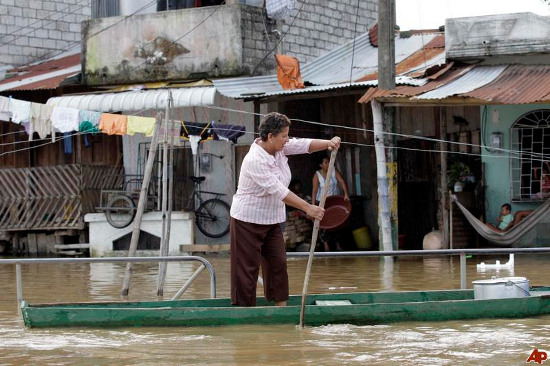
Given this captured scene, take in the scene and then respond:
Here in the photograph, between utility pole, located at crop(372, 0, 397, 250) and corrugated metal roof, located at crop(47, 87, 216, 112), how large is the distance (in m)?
3.05

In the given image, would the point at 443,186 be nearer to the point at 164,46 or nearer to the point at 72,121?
the point at 164,46

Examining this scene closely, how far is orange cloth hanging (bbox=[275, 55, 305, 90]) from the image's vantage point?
61.2 feet

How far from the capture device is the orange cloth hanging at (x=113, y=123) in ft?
51.8

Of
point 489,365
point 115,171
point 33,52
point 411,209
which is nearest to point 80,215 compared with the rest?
point 115,171

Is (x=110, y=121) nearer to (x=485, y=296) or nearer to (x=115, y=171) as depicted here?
(x=115, y=171)

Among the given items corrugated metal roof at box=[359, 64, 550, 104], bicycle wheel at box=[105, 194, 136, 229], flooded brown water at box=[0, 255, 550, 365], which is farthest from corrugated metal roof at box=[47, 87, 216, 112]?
flooded brown water at box=[0, 255, 550, 365]

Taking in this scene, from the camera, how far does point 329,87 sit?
17312 mm

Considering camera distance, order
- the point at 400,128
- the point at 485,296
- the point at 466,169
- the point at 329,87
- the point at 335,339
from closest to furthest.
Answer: the point at 335,339 → the point at 485,296 → the point at 329,87 → the point at 466,169 → the point at 400,128

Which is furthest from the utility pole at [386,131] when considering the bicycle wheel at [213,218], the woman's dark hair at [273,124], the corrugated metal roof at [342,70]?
the woman's dark hair at [273,124]

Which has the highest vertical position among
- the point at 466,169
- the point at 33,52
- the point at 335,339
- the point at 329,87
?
the point at 33,52

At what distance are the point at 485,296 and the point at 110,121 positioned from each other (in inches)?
324

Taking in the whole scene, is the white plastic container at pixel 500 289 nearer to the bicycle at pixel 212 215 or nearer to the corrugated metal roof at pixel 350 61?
the corrugated metal roof at pixel 350 61

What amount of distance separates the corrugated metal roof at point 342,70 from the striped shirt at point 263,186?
8.33 m

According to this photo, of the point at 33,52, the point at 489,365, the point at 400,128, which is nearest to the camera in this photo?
the point at 489,365
